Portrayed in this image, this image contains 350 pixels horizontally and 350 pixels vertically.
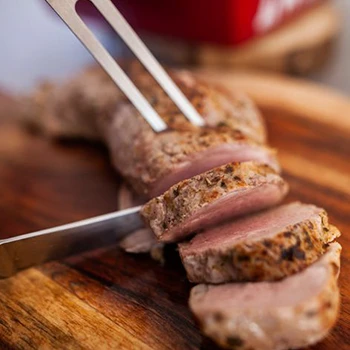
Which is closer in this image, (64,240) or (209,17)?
(64,240)

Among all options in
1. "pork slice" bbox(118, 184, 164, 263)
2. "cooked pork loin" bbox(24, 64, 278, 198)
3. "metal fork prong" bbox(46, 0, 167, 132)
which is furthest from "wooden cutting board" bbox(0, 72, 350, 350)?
"metal fork prong" bbox(46, 0, 167, 132)

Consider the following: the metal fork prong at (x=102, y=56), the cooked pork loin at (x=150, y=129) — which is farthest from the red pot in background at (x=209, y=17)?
the metal fork prong at (x=102, y=56)

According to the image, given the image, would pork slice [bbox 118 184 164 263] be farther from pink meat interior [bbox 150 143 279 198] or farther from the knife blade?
pink meat interior [bbox 150 143 279 198]

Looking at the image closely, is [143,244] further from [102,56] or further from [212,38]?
[212,38]

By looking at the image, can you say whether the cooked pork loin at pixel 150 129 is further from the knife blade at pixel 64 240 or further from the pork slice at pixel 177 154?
the knife blade at pixel 64 240

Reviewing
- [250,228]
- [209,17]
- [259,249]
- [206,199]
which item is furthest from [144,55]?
[209,17]
